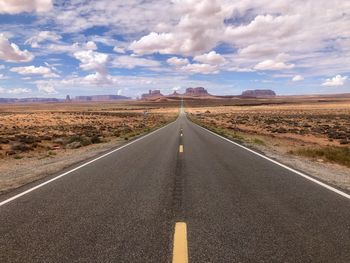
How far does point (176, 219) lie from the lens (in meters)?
5.79

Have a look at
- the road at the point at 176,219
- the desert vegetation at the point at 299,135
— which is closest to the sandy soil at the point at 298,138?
the desert vegetation at the point at 299,135

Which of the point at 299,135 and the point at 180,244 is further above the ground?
the point at 180,244

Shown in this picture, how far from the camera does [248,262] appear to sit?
4102 millimetres

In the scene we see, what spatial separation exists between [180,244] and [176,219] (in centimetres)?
113

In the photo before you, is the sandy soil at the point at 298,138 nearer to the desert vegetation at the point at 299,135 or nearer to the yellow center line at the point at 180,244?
the desert vegetation at the point at 299,135

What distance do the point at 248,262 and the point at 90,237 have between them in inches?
87.0

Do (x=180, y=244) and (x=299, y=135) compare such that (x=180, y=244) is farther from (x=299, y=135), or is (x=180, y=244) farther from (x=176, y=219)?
(x=299, y=135)

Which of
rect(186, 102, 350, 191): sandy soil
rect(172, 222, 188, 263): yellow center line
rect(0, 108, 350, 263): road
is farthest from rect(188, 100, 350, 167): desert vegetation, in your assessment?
rect(172, 222, 188, 263): yellow center line

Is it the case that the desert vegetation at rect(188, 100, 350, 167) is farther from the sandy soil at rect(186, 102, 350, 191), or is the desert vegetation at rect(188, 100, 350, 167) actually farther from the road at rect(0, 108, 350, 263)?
the road at rect(0, 108, 350, 263)

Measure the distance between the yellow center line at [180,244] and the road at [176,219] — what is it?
0.04ft

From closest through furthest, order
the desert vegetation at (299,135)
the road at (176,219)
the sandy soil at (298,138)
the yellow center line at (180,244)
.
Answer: the yellow center line at (180,244) < the road at (176,219) < the sandy soil at (298,138) < the desert vegetation at (299,135)

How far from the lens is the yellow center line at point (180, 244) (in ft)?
13.8

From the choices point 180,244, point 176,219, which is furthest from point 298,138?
point 180,244

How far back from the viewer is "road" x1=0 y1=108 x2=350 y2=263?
441 cm
